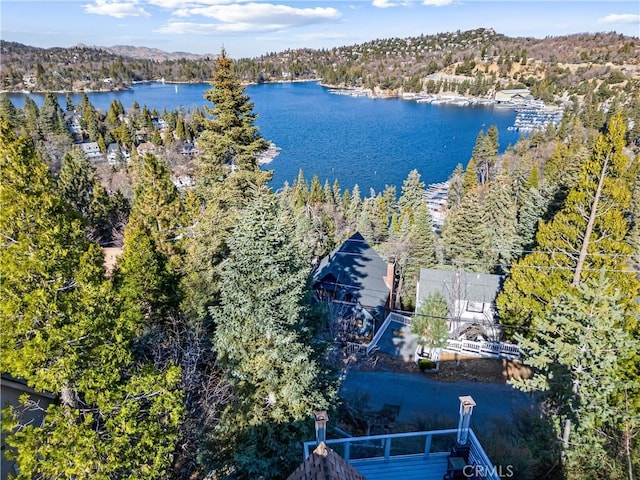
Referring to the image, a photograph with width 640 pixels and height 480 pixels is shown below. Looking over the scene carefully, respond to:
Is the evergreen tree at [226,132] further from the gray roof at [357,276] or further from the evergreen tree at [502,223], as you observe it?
the evergreen tree at [502,223]

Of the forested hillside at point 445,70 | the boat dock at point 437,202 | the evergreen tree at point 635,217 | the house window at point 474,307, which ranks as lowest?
the boat dock at point 437,202

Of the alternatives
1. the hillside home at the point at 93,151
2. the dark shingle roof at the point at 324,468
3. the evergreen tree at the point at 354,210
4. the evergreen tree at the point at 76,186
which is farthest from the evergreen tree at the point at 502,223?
the hillside home at the point at 93,151

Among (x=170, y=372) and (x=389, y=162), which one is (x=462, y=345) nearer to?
(x=170, y=372)

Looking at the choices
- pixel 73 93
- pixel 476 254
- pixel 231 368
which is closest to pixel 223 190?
pixel 231 368

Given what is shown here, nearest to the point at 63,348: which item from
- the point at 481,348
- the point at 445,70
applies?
the point at 481,348

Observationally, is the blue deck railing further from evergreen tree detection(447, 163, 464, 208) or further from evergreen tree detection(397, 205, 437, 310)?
evergreen tree detection(447, 163, 464, 208)

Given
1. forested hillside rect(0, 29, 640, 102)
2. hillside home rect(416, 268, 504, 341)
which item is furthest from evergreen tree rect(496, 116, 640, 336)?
forested hillside rect(0, 29, 640, 102)
